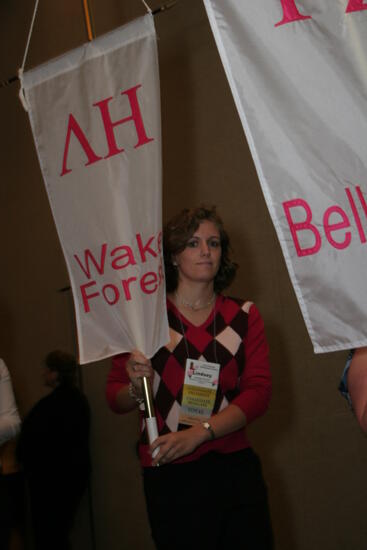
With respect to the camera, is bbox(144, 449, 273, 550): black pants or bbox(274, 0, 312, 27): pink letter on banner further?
bbox(144, 449, 273, 550): black pants

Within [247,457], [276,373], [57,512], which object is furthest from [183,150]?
[247,457]

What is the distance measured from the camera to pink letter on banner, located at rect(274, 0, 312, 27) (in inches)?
55.1

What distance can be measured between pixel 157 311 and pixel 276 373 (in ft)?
6.28

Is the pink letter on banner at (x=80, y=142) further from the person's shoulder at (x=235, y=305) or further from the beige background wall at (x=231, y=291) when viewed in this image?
the beige background wall at (x=231, y=291)

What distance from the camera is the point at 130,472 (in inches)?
168

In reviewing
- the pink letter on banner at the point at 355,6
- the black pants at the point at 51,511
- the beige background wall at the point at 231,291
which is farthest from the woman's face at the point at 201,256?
the black pants at the point at 51,511

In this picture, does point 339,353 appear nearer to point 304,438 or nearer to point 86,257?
point 304,438

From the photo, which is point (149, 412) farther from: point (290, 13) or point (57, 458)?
Result: point (57, 458)

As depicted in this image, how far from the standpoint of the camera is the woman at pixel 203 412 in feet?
6.21

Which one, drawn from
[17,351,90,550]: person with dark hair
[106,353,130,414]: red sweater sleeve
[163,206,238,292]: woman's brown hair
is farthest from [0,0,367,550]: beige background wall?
[106,353,130,414]: red sweater sleeve

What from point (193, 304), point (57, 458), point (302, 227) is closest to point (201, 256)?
point (193, 304)

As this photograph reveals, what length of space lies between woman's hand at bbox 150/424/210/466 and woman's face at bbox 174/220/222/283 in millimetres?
525

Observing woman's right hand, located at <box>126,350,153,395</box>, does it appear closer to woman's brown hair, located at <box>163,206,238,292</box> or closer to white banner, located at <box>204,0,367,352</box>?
woman's brown hair, located at <box>163,206,238,292</box>

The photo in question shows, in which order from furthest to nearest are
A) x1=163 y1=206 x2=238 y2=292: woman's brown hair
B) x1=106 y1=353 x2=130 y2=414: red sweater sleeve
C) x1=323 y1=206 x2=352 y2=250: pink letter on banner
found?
x1=163 y1=206 x2=238 y2=292: woman's brown hair
x1=106 y1=353 x2=130 y2=414: red sweater sleeve
x1=323 y1=206 x2=352 y2=250: pink letter on banner
